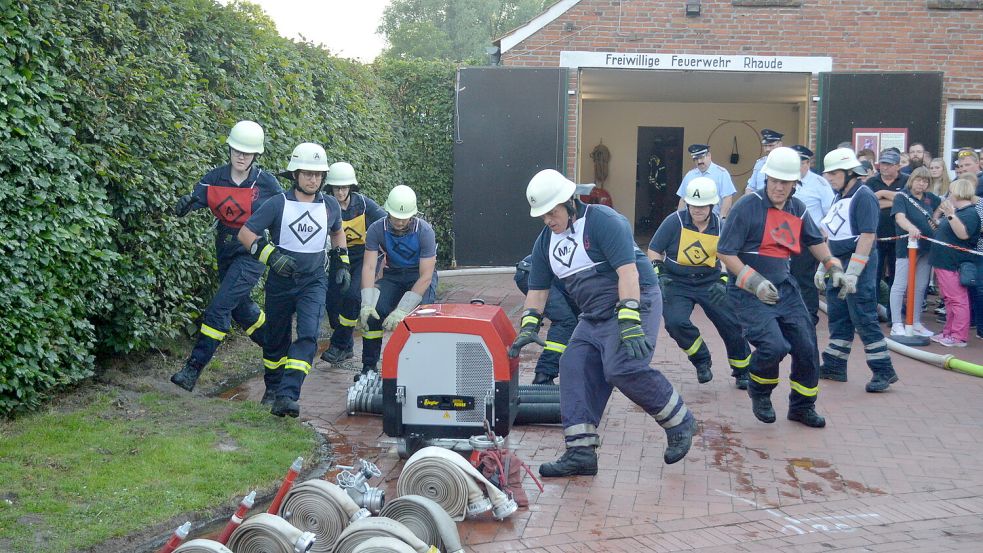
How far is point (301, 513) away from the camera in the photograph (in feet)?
16.0

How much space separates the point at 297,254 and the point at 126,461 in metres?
1.94

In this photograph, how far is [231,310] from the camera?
7859 mm

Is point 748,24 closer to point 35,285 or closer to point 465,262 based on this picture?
point 465,262

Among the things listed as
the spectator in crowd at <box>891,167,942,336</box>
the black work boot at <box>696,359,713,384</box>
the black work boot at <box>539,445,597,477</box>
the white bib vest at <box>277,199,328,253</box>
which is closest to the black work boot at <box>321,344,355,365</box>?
the white bib vest at <box>277,199,328,253</box>

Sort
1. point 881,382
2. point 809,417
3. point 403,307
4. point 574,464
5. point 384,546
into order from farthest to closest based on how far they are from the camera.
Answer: point 881,382
point 403,307
point 809,417
point 574,464
point 384,546

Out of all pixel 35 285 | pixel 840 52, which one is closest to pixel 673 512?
pixel 35 285

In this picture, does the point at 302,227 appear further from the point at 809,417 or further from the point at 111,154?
the point at 809,417

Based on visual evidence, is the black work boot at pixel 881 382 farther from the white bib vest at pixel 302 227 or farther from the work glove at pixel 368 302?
the white bib vest at pixel 302 227

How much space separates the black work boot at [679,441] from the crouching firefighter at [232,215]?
3.38m

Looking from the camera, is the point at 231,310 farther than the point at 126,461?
Yes

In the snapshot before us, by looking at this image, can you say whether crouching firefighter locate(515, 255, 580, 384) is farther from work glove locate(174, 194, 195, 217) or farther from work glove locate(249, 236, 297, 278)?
work glove locate(174, 194, 195, 217)

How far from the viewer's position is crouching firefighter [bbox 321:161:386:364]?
356 inches

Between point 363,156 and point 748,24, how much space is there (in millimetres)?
6527

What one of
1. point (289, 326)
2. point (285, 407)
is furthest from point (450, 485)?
point (289, 326)
